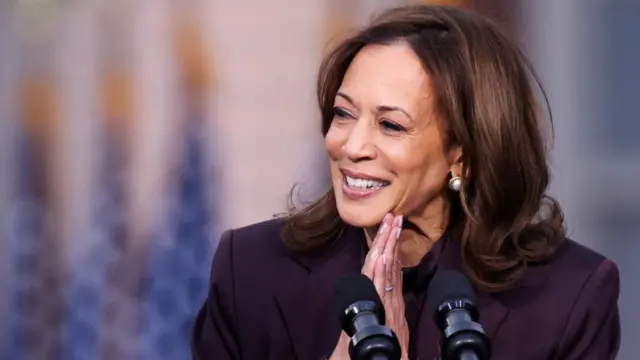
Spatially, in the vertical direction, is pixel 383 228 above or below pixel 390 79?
below

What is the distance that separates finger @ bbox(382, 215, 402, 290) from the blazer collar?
0.66ft

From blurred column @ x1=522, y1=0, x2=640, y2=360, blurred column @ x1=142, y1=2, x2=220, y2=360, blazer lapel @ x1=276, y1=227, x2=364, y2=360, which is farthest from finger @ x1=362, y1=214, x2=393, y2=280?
blurred column @ x1=522, y1=0, x2=640, y2=360

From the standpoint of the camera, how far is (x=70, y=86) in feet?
10.5

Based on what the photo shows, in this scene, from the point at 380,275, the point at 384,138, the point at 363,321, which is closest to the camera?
the point at 363,321

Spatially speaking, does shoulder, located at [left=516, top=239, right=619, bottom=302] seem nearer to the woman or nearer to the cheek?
the woman

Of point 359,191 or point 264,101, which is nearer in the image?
point 359,191

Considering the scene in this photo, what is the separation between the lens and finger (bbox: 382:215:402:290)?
6.67 ft

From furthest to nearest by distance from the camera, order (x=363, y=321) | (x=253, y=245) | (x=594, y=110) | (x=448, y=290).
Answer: (x=594, y=110) < (x=253, y=245) < (x=448, y=290) < (x=363, y=321)

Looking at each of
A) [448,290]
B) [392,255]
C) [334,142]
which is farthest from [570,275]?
[448,290]

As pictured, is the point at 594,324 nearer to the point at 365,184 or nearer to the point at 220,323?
the point at 365,184

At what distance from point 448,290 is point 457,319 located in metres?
0.10

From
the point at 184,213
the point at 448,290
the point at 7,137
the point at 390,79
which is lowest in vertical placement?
the point at 184,213

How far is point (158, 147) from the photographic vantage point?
319cm

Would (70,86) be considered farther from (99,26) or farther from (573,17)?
(573,17)
